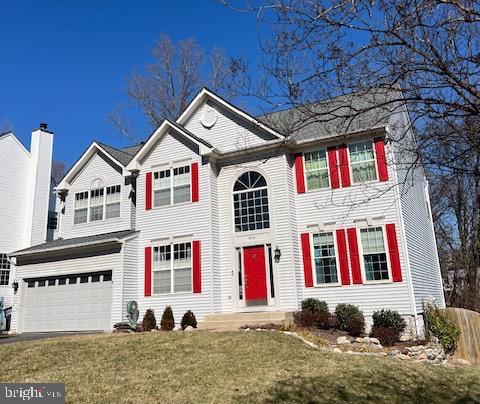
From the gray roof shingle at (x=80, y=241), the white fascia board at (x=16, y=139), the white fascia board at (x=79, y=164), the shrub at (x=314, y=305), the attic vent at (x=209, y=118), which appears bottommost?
the shrub at (x=314, y=305)

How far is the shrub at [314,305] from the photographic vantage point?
581 inches

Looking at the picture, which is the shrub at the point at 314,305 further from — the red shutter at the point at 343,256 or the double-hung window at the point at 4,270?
the double-hung window at the point at 4,270

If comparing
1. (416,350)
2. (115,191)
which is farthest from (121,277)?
(416,350)

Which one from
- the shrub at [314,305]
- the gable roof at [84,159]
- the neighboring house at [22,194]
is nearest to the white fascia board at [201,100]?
the gable roof at [84,159]

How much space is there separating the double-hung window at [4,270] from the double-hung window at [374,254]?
58.3 ft

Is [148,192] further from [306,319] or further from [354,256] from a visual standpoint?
[354,256]

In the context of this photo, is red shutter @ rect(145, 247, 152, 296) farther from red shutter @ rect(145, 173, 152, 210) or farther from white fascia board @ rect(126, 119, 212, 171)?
white fascia board @ rect(126, 119, 212, 171)

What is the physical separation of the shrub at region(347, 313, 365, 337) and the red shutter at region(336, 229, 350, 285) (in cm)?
149

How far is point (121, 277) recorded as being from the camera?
16.9 metres

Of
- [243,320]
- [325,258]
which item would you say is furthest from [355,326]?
[243,320]

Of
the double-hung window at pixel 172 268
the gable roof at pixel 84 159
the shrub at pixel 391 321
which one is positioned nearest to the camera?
the shrub at pixel 391 321

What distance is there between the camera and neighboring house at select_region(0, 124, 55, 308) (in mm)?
23281

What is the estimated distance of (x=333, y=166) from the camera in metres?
15.7

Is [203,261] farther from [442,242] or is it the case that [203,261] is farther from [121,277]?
[442,242]
